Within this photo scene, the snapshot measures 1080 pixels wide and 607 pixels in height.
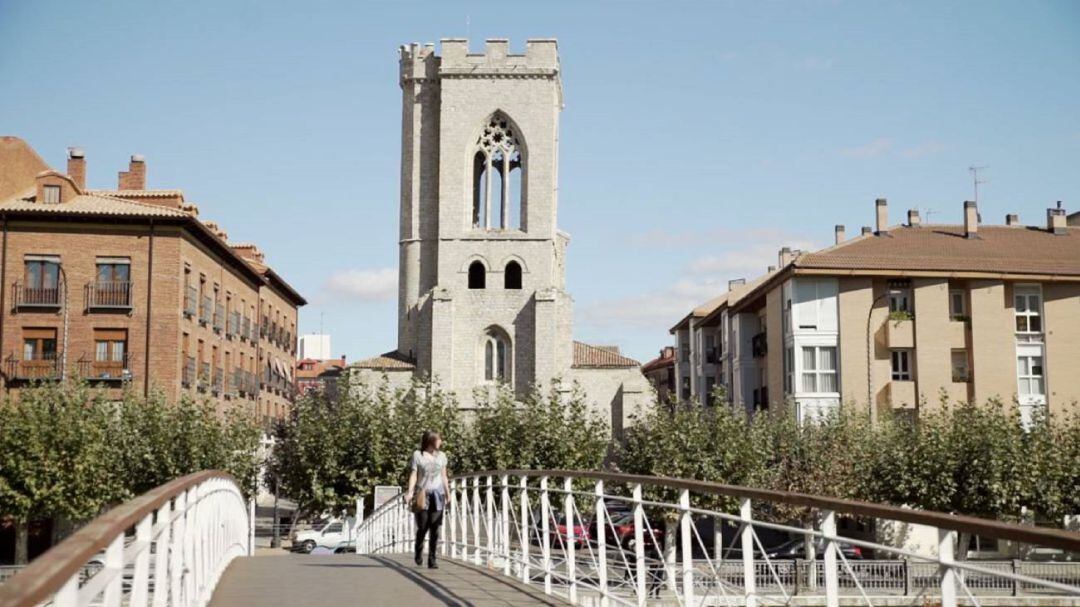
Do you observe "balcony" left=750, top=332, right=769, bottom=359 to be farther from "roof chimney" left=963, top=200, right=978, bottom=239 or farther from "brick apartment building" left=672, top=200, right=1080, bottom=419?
"roof chimney" left=963, top=200, right=978, bottom=239

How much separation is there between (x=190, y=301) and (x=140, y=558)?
143 ft

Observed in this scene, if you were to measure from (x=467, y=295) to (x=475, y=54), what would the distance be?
12.5 metres

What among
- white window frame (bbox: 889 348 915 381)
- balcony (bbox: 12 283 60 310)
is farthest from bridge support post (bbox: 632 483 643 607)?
white window frame (bbox: 889 348 915 381)

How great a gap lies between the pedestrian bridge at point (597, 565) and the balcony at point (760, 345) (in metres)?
41.0

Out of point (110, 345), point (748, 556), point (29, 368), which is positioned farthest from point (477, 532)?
point (110, 345)

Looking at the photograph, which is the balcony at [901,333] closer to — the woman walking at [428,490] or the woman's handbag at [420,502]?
the woman walking at [428,490]

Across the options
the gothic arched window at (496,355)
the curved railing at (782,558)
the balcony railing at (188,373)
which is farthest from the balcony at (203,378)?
the curved railing at (782,558)

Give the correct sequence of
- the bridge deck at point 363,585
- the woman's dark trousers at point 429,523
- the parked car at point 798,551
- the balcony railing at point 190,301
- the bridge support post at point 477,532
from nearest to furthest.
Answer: the parked car at point 798,551
the bridge deck at point 363,585
the woman's dark trousers at point 429,523
the bridge support post at point 477,532
the balcony railing at point 190,301

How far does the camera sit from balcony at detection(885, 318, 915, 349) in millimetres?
47344

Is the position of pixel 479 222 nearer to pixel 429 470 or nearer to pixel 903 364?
pixel 903 364

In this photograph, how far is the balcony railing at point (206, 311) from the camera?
49.5 meters

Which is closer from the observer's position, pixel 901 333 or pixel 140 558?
pixel 140 558

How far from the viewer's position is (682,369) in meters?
90.8

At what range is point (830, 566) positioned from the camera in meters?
5.27
